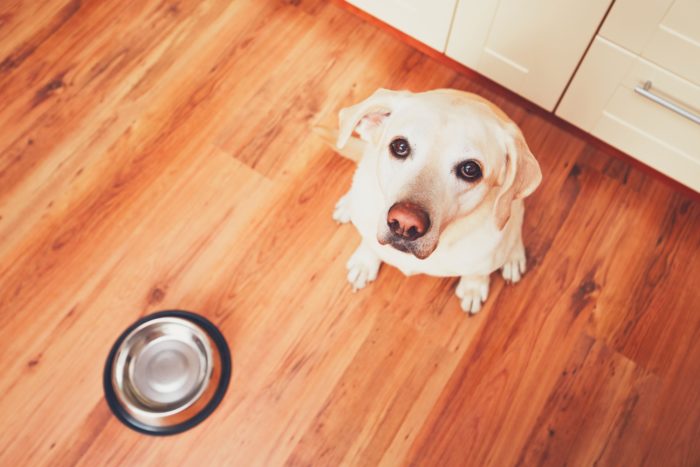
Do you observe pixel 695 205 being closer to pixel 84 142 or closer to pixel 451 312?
pixel 451 312

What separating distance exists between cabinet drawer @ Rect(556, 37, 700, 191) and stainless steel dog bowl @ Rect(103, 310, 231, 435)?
1.67 meters

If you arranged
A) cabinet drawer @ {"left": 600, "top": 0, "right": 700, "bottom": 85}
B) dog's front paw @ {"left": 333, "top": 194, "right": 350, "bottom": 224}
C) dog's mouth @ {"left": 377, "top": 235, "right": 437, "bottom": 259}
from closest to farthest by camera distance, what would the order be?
dog's mouth @ {"left": 377, "top": 235, "right": 437, "bottom": 259}
cabinet drawer @ {"left": 600, "top": 0, "right": 700, "bottom": 85}
dog's front paw @ {"left": 333, "top": 194, "right": 350, "bottom": 224}

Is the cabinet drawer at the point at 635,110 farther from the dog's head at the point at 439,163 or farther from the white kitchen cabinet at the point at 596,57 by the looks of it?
the dog's head at the point at 439,163

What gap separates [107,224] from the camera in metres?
2.17

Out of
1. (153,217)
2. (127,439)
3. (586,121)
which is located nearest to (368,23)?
(586,121)

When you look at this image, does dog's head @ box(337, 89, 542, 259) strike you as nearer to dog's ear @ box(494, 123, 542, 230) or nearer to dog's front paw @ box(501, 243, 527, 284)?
dog's ear @ box(494, 123, 542, 230)

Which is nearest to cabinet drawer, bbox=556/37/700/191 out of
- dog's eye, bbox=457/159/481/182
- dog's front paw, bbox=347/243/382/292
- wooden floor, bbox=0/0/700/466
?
wooden floor, bbox=0/0/700/466

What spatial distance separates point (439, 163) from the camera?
137cm

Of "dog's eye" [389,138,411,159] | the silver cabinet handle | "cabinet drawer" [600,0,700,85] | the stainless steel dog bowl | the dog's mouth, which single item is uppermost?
"cabinet drawer" [600,0,700,85]

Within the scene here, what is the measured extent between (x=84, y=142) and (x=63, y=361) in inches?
36.2

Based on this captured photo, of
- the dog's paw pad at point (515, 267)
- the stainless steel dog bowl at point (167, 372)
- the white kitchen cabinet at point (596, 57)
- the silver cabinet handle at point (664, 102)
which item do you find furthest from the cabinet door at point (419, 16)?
the stainless steel dog bowl at point (167, 372)

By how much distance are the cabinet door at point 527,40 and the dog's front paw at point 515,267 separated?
66cm

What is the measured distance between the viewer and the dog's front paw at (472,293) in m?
2.01

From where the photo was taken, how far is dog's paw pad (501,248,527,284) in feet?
6.74
